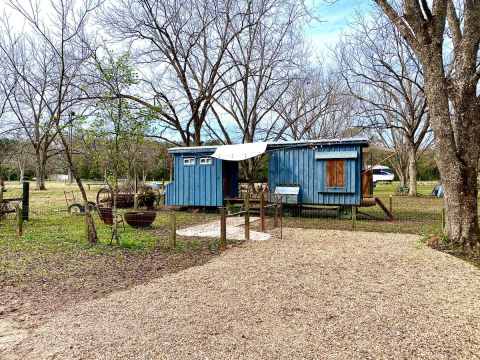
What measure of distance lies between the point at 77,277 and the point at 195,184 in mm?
9513

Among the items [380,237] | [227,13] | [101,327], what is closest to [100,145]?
[101,327]

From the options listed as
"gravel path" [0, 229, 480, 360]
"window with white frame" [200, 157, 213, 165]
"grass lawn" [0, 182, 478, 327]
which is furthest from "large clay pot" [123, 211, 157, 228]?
"window with white frame" [200, 157, 213, 165]

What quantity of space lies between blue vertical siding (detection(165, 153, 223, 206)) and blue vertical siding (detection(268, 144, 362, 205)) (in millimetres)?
2004

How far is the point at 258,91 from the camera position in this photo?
70.4 ft

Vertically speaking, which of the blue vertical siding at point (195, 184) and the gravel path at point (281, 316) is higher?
the blue vertical siding at point (195, 184)

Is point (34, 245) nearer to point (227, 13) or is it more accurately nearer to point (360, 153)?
point (360, 153)

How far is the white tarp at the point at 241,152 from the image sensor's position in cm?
1288

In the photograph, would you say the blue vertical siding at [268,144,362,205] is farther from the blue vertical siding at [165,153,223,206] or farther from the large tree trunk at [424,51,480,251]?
the large tree trunk at [424,51,480,251]

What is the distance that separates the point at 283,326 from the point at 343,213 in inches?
391

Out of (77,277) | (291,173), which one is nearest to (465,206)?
(77,277)

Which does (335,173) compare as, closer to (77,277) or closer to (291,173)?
(291,173)

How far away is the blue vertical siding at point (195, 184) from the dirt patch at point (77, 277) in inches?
274

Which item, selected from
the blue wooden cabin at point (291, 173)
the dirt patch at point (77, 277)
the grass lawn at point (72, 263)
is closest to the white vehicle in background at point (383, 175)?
the blue wooden cabin at point (291, 173)

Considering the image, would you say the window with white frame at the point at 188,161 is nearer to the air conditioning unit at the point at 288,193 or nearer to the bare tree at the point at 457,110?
the air conditioning unit at the point at 288,193
